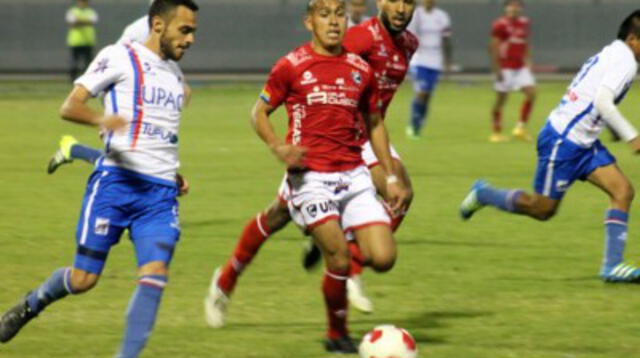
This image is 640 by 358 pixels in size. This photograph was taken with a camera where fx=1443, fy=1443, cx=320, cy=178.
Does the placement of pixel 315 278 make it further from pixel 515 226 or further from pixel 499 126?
pixel 499 126

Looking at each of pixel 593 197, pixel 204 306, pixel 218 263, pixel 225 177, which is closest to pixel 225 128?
pixel 225 177

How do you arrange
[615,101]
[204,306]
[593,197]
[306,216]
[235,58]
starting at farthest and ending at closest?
[235,58] < [593,197] < [615,101] < [204,306] < [306,216]

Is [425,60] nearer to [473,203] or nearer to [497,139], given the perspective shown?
[497,139]

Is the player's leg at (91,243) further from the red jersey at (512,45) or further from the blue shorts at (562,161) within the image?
the red jersey at (512,45)

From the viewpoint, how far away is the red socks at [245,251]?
9.12 metres

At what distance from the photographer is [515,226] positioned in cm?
1363

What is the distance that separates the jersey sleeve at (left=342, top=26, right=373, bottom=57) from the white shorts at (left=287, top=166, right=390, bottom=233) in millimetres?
→ 1223

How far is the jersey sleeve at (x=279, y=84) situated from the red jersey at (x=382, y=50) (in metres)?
1.13

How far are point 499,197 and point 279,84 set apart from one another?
3828 mm

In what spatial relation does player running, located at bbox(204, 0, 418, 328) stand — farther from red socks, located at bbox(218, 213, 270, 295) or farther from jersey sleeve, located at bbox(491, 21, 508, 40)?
jersey sleeve, located at bbox(491, 21, 508, 40)

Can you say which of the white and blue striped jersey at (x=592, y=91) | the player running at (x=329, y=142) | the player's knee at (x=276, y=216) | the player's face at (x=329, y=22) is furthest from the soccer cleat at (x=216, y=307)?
the white and blue striped jersey at (x=592, y=91)

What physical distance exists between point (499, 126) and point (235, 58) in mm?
21453

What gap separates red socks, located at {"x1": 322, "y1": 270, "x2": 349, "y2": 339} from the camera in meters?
8.07

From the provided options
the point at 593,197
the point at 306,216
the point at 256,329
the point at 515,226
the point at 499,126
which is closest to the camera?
the point at 306,216
